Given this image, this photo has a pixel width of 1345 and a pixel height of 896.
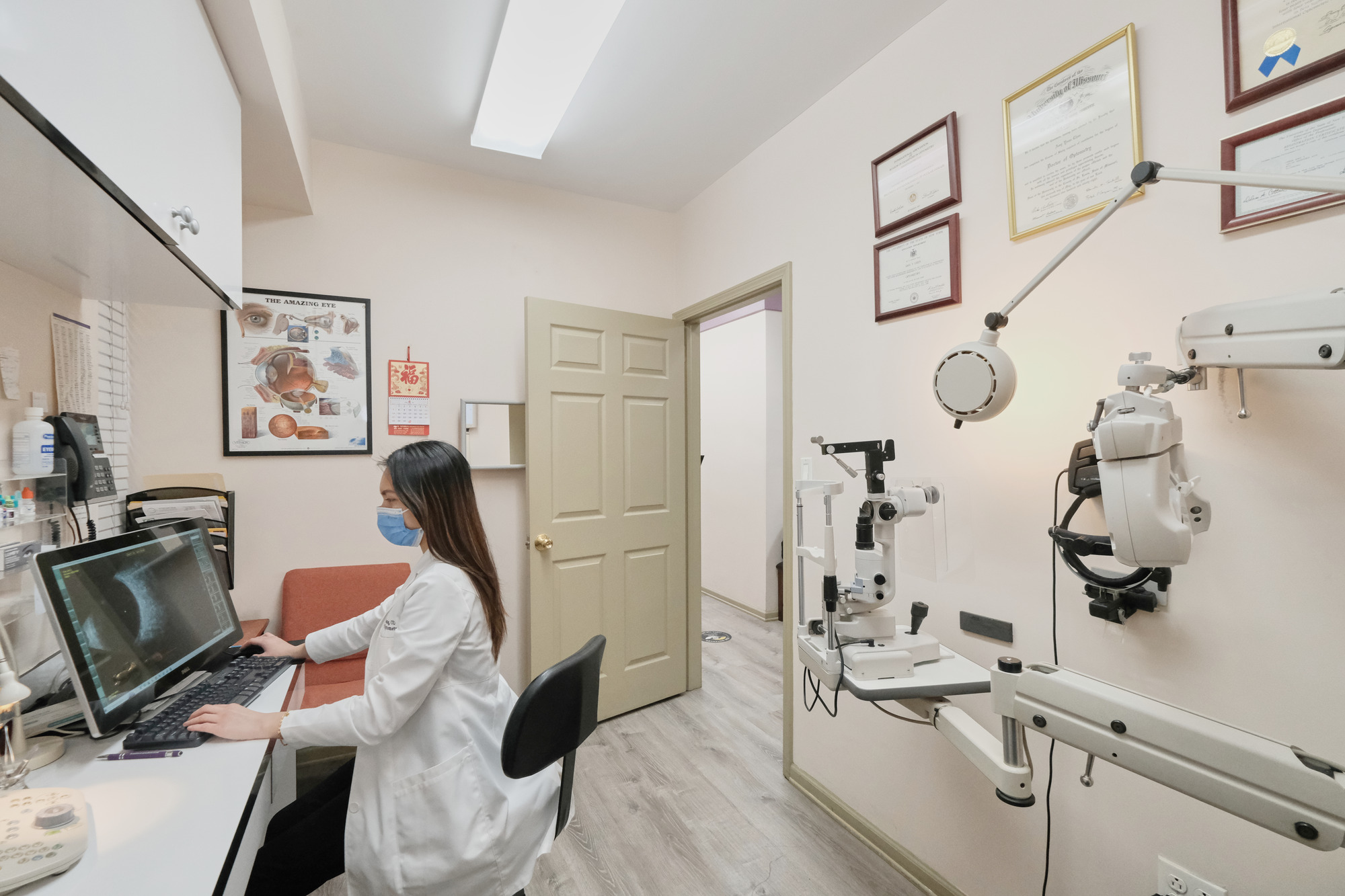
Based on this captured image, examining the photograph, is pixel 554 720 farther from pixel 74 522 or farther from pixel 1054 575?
pixel 74 522

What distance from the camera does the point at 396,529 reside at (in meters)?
1.38

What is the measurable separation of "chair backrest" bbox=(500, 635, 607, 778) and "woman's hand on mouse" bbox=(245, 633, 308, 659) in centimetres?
75

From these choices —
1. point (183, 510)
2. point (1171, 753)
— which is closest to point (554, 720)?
point (1171, 753)

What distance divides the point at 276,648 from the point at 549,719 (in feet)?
2.96

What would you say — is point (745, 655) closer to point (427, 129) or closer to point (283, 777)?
point (283, 777)

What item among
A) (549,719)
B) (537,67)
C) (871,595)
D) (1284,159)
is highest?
(537,67)

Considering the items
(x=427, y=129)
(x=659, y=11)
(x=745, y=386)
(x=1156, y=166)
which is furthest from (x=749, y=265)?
(x=745, y=386)

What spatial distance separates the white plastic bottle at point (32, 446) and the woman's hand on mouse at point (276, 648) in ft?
2.10

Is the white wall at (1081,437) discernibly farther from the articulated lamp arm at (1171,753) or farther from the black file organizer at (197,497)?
the black file organizer at (197,497)

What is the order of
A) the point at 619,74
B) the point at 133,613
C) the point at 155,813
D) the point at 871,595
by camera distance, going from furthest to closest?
the point at 619,74
the point at 871,595
the point at 133,613
the point at 155,813

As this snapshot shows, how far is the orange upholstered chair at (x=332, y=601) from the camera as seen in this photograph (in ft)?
7.41

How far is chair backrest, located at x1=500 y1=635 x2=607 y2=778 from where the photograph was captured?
1142 millimetres

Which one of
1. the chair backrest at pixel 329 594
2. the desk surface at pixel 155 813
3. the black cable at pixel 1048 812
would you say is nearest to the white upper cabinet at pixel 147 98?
the desk surface at pixel 155 813

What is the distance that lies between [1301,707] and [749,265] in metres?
2.27
